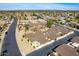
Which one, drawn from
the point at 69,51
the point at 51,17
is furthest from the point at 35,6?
the point at 69,51

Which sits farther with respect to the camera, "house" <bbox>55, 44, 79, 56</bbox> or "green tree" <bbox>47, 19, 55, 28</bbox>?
"green tree" <bbox>47, 19, 55, 28</bbox>

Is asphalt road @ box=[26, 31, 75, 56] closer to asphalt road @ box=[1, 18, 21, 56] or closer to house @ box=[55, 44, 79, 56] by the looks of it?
house @ box=[55, 44, 79, 56]

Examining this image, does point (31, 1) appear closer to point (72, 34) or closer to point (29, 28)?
point (29, 28)

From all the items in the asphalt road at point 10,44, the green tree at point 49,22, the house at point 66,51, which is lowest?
the house at point 66,51

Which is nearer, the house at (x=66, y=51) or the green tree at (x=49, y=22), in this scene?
the house at (x=66, y=51)

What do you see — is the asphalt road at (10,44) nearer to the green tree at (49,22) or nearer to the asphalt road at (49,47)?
the asphalt road at (49,47)

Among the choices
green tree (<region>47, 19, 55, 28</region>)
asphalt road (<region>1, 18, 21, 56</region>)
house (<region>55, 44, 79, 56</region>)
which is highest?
green tree (<region>47, 19, 55, 28</region>)

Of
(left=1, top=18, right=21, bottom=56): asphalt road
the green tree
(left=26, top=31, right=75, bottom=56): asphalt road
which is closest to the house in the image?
(left=26, top=31, right=75, bottom=56): asphalt road

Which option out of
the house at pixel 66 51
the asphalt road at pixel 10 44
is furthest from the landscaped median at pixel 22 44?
the house at pixel 66 51
